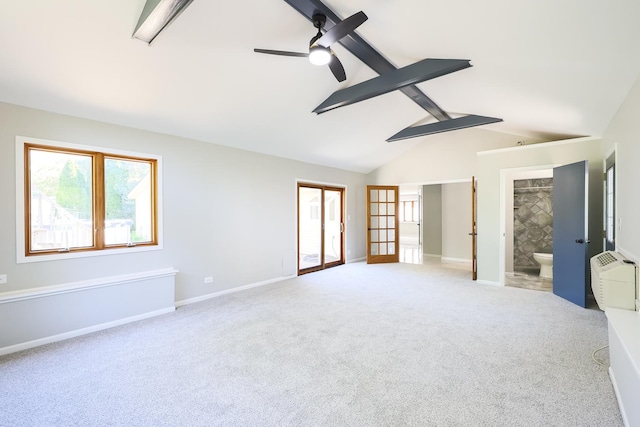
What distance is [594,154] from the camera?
4.22 m

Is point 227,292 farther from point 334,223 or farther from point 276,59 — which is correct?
point 276,59

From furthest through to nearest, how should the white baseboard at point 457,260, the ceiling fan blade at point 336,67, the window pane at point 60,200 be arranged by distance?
the white baseboard at point 457,260 < the window pane at point 60,200 < the ceiling fan blade at point 336,67

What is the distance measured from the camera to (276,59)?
2.95 metres

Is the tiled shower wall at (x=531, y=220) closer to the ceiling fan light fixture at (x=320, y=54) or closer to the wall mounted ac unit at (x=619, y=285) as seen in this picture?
the wall mounted ac unit at (x=619, y=285)

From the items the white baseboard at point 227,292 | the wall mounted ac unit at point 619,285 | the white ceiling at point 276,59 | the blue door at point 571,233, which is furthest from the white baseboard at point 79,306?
the blue door at point 571,233

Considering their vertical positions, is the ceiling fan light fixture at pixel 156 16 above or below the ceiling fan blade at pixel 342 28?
above

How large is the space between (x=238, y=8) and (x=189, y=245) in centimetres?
311

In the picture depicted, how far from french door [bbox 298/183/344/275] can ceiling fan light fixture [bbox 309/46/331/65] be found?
3.74 m

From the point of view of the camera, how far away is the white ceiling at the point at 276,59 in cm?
204

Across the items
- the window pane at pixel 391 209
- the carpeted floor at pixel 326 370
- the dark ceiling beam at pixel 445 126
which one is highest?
the dark ceiling beam at pixel 445 126

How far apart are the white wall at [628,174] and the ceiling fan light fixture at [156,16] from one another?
12.2ft

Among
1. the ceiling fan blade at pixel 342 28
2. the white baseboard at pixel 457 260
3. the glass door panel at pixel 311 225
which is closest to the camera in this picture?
the ceiling fan blade at pixel 342 28

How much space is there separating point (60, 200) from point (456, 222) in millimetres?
7907

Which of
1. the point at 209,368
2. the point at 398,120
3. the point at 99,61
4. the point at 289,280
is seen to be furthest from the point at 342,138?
the point at 209,368
